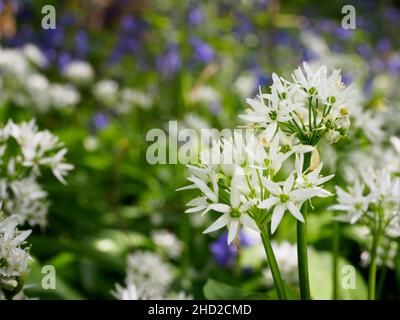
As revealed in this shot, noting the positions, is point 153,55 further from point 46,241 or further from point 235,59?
point 46,241

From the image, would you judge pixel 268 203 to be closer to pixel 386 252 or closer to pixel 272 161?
pixel 272 161

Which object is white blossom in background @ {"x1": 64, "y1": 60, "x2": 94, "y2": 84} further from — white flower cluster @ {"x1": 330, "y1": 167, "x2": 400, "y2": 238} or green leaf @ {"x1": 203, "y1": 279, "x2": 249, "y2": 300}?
white flower cluster @ {"x1": 330, "y1": 167, "x2": 400, "y2": 238}

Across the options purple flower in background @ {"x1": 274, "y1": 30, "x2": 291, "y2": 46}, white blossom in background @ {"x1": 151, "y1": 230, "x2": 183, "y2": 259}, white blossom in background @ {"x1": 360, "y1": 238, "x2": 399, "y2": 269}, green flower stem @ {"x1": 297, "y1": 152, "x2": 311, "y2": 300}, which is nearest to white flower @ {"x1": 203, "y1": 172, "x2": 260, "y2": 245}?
green flower stem @ {"x1": 297, "y1": 152, "x2": 311, "y2": 300}

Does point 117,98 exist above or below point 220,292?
above

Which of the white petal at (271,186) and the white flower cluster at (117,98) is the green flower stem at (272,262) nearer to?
the white petal at (271,186)

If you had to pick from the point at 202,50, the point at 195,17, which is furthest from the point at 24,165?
the point at 195,17
